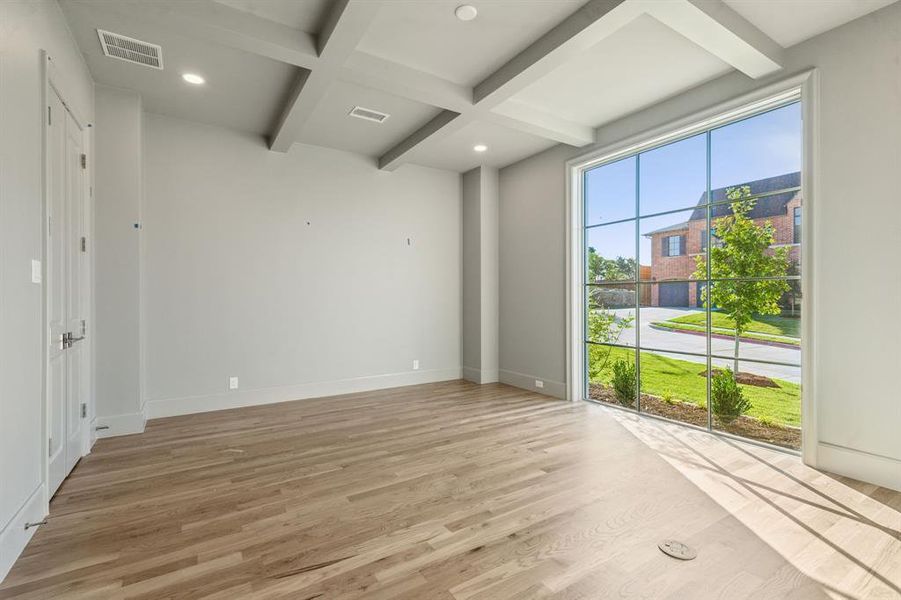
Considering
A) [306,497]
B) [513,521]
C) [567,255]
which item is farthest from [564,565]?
[567,255]

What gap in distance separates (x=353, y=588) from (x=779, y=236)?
15.1ft

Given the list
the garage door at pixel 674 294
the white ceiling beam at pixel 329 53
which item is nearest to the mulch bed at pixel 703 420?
the garage door at pixel 674 294

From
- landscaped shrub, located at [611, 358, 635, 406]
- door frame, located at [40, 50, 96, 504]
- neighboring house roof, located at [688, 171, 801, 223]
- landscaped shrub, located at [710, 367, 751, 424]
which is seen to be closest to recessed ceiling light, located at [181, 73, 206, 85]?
door frame, located at [40, 50, 96, 504]

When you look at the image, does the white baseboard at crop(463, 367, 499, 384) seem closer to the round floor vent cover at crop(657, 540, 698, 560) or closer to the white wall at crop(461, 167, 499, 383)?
the white wall at crop(461, 167, 499, 383)

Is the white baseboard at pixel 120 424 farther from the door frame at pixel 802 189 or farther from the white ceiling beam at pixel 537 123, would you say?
the door frame at pixel 802 189

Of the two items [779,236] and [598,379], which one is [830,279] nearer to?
[779,236]

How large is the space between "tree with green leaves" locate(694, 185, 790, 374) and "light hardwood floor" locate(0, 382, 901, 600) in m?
1.35

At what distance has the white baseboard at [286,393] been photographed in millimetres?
4574

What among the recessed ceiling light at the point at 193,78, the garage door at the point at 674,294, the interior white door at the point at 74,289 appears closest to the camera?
the interior white door at the point at 74,289

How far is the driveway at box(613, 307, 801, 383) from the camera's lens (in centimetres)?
402

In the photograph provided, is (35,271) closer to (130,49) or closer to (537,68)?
(130,49)

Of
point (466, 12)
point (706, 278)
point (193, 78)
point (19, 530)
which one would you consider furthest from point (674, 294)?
point (19, 530)

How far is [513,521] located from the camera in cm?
244

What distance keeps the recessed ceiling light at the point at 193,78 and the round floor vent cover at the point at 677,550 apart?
16.5 ft
